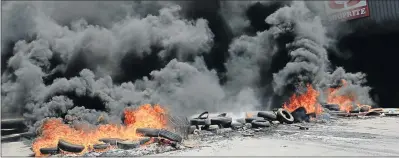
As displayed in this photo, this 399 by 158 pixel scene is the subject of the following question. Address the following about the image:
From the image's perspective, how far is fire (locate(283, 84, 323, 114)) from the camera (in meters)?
23.1

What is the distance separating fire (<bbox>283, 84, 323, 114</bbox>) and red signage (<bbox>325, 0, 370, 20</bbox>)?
969cm

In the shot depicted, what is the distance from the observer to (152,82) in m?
24.2

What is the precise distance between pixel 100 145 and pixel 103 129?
2534 millimetres

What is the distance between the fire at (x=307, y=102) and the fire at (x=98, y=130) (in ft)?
35.7

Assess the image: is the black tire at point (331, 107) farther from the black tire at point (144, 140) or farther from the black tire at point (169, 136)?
the black tire at point (144, 140)

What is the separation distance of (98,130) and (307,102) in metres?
14.8

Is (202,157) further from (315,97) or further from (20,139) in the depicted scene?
(315,97)

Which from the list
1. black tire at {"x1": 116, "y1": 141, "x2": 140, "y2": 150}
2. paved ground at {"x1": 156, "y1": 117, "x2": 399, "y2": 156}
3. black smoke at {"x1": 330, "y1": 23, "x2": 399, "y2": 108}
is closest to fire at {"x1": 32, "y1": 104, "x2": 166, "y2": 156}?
black tire at {"x1": 116, "y1": 141, "x2": 140, "y2": 150}

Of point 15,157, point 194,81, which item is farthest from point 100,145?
point 194,81

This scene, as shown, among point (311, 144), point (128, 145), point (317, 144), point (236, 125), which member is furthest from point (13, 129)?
point (317, 144)

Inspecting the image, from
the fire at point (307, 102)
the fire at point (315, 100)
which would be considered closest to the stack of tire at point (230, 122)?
the fire at point (315, 100)

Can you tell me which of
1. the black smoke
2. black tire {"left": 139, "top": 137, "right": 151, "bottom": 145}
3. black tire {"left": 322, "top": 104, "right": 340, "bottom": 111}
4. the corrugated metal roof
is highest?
the corrugated metal roof

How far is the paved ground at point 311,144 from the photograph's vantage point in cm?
1164

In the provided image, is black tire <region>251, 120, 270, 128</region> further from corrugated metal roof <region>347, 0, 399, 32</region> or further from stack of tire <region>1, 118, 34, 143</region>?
corrugated metal roof <region>347, 0, 399, 32</region>
